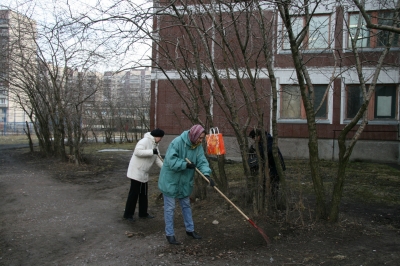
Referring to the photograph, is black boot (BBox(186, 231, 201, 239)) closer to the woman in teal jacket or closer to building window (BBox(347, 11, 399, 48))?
the woman in teal jacket

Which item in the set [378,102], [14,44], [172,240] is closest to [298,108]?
[378,102]

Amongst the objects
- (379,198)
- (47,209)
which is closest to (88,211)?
(47,209)

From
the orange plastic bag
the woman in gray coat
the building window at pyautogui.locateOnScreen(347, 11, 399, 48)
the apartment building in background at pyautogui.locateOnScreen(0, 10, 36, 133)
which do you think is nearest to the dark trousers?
the woman in gray coat

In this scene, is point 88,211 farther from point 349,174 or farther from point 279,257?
point 349,174

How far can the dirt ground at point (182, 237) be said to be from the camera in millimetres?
4375

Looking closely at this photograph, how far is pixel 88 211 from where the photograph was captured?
6.74 meters

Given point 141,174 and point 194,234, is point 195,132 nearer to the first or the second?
point 194,234

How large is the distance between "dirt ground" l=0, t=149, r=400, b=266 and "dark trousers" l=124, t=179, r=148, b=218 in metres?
0.17

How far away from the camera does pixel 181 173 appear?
5.00 metres

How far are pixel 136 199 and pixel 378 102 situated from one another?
11.5 meters

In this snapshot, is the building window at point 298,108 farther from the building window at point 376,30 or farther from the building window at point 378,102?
the building window at point 376,30

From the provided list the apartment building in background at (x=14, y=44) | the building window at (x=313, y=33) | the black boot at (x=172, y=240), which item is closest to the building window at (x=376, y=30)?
the building window at (x=313, y=33)

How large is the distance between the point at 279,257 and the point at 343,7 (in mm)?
4253

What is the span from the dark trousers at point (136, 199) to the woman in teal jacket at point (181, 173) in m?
1.22
